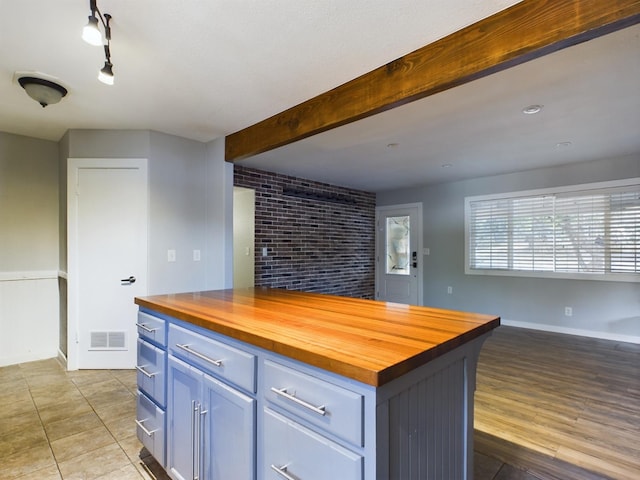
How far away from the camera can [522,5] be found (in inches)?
64.2

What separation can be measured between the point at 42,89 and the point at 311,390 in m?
2.86

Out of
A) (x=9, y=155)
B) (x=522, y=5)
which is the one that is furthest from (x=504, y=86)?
(x=9, y=155)

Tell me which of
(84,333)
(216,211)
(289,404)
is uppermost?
(216,211)

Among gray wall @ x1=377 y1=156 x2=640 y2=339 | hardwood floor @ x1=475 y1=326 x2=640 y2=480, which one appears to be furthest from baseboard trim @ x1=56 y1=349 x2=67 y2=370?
gray wall @ x1=377 y1=156 x2=640 y2=339

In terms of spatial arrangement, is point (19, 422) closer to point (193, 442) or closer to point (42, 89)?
point (193, 442)

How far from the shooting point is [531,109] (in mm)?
2793

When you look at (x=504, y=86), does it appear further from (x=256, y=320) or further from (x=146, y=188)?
(x=146, y=188)

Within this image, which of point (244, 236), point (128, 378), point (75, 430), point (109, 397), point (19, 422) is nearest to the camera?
point (75, 430)

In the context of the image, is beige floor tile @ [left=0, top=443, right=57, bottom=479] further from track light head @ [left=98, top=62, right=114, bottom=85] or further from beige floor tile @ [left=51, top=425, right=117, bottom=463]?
track light head @ [left=98, top=62, right=114, bottom=85]

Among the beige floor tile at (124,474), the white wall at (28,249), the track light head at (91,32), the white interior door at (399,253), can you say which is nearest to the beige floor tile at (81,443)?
the beige floor tile at (124,474)

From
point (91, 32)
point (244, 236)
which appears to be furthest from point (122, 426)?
point (244, 236)

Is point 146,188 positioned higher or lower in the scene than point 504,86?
lower

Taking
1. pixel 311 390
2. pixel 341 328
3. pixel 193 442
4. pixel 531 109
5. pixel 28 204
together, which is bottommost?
pixel 193 442

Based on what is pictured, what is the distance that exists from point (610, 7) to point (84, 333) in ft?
14.6
